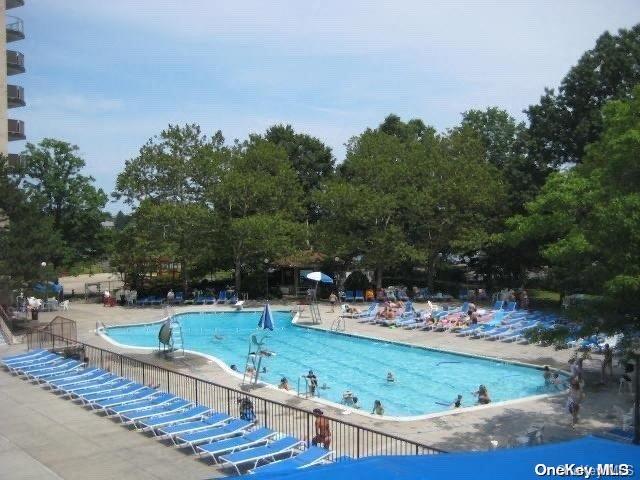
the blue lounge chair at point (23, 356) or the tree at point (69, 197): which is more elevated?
the tree at point (69, 197)

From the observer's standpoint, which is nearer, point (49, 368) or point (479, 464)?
point (479, 464)

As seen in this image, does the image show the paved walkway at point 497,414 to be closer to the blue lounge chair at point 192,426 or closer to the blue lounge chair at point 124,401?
the blue lounge chair at point 192,426

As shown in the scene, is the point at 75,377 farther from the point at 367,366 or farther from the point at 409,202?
the point at 409,202

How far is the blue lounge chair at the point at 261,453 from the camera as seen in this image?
38.5 feet

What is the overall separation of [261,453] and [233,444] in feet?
2.67

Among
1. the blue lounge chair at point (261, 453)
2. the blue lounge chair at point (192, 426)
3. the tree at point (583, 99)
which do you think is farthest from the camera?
the tree at point (583, 99)

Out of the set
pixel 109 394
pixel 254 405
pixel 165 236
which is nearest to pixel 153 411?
pixel 109 394

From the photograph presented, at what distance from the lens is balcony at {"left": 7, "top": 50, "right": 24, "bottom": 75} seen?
144 feet

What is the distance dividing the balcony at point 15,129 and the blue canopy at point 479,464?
140ft

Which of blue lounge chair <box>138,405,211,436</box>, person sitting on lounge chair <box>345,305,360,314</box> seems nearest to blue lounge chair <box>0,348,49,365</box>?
blue lounge chair <box>138,405,211,436</box>

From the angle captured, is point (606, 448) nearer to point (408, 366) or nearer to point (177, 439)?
point (177, 439)

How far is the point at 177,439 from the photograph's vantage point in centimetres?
1358

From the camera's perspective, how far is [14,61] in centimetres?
4394

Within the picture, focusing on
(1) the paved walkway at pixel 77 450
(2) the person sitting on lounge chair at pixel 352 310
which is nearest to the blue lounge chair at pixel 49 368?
(1) the paved walkway at pixel 77 450
